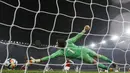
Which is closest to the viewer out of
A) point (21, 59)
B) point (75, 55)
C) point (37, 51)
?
point (75, 55)

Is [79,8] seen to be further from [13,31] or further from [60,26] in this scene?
[13,31]

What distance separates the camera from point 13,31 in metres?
7.78

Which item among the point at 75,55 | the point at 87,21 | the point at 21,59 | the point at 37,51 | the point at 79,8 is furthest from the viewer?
the point at 87,21

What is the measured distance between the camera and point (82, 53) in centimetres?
302

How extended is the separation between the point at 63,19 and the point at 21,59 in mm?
2101

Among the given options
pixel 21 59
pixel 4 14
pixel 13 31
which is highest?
pixel 4 14

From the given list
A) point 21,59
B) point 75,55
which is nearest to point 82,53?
point 75,55

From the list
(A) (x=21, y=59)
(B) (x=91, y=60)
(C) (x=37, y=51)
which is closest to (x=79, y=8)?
(C) (x=37, y=51)

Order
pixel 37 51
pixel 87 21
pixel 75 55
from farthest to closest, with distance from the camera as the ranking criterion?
pixel 87 21, pixel 37 51, pixel 75 55

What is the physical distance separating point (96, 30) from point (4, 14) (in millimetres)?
2925

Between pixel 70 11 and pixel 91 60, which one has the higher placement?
pixel 70 11

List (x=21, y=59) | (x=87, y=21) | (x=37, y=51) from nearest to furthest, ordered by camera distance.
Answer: (x=21, y=59), (x=37, y=51), (x=87, y=21)

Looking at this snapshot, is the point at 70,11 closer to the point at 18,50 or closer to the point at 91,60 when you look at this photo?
the point at 18,50

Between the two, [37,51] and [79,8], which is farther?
[79,8]
